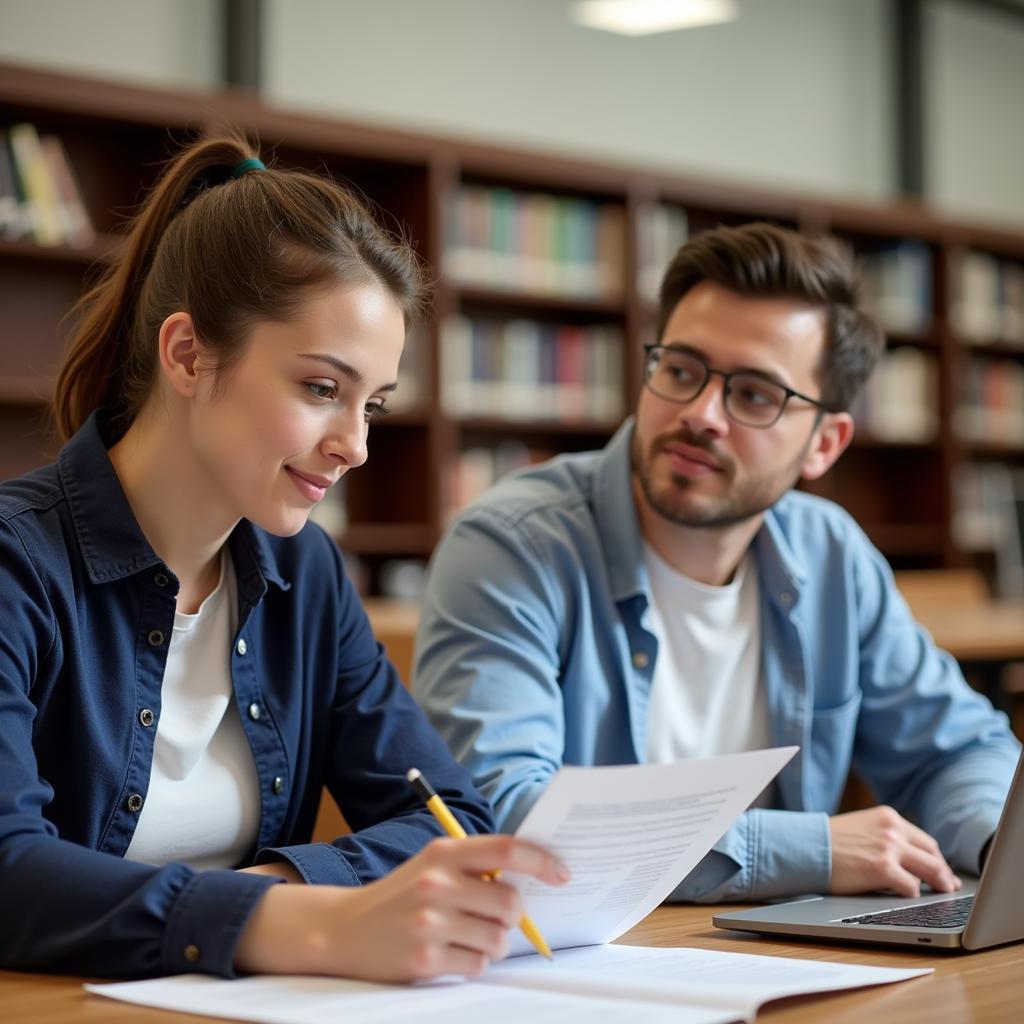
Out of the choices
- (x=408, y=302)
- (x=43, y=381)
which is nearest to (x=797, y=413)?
(x=408, y=302)

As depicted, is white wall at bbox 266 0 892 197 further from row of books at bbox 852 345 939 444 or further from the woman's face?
the woman's face

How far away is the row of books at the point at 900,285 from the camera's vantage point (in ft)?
20.0

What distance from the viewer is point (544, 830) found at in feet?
3.05

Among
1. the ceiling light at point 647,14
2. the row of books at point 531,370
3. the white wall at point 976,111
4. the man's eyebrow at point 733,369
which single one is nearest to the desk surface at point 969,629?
the man's eyebrow at point 733,369

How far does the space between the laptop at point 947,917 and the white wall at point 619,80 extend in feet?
12.8

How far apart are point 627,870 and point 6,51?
12.7ft

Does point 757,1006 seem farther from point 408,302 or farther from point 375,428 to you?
point 375,428

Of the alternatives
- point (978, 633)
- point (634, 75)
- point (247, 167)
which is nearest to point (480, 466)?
point (634, 75)

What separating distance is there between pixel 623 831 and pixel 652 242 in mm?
4460

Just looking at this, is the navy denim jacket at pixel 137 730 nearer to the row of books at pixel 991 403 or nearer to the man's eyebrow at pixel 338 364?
the man's eyebrow at pixel 338 364

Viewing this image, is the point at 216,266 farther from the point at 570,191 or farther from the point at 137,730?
the point at 570,191

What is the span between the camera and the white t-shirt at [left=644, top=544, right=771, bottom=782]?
1789 mm

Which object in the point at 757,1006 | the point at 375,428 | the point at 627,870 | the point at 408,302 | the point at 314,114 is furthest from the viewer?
the point at 375,428

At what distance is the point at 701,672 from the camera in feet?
6.00
